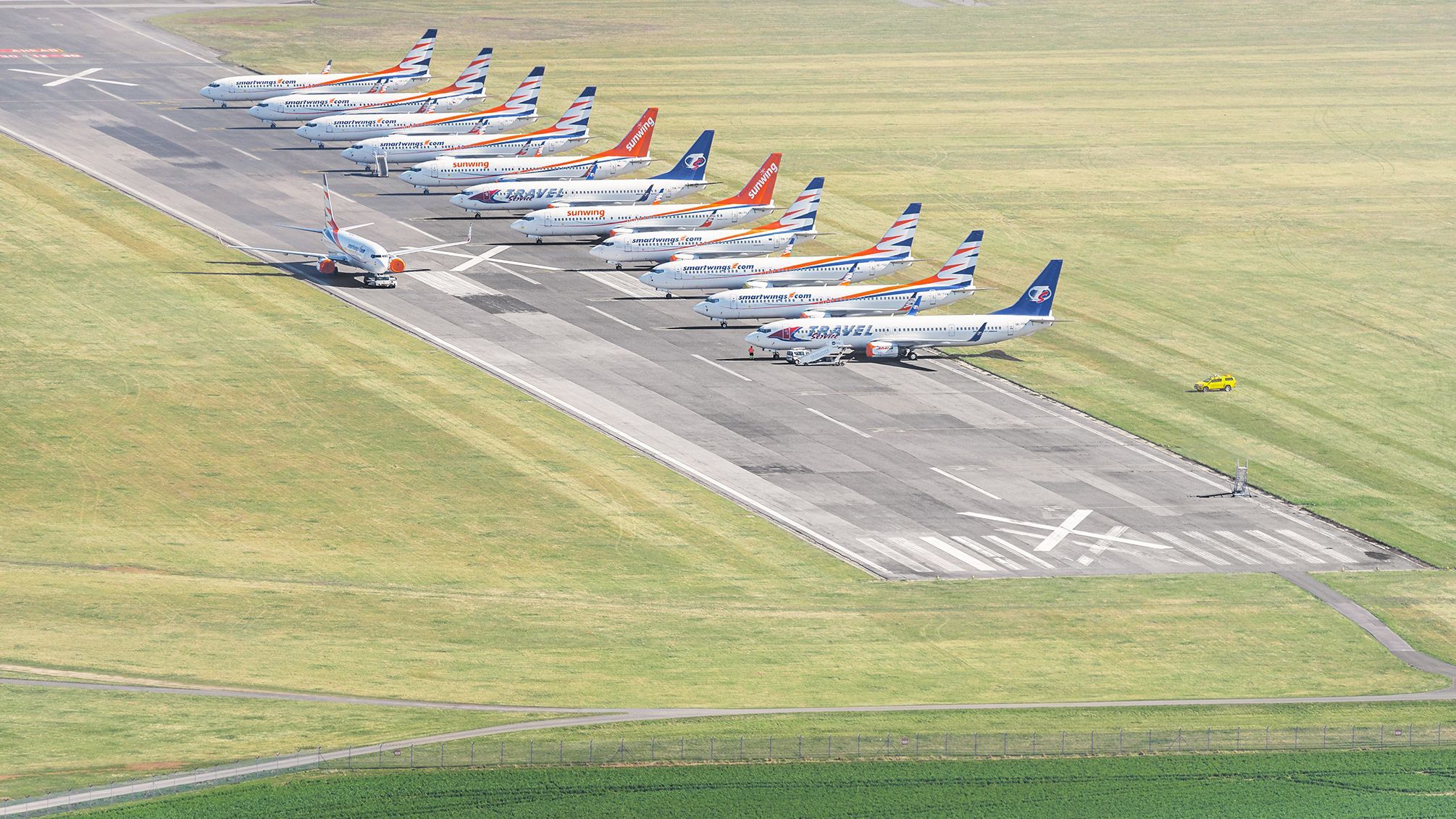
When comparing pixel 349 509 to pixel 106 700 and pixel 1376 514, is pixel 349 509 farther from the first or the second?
pixel 1376 514

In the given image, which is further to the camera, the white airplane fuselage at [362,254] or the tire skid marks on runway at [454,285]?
the tire skid marks on runway at [454,285]

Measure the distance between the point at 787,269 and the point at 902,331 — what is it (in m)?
18.4

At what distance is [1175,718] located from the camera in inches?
4688

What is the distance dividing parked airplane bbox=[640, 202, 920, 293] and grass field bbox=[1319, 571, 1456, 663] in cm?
6715

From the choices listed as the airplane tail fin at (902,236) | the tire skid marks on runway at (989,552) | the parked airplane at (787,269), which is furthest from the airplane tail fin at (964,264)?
the tire skid marks on runway at (989,552)

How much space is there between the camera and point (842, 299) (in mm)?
188500

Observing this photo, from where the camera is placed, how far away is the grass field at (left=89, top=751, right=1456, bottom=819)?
105188 millimetres

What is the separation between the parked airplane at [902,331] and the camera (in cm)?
18000

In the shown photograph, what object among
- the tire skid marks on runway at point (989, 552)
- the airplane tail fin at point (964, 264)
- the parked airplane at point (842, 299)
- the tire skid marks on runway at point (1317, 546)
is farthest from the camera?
the airplane tail fin at point (964, 264)

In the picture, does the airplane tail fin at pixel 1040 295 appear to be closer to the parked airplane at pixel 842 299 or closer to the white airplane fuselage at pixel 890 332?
the white airplane fuselage at pixel 890 332

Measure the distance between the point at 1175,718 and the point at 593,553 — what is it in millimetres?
43361

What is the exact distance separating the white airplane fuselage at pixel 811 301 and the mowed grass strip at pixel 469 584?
→ 27480 millimetres

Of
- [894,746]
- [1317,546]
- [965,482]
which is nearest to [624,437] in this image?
[965,482]

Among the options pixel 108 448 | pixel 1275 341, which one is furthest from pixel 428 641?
pixel 1275 341
